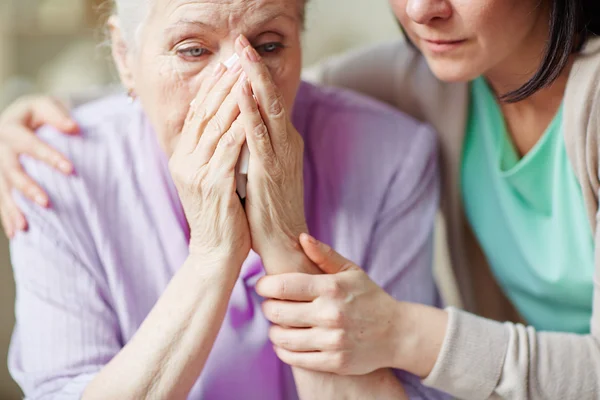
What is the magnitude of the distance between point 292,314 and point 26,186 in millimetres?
552

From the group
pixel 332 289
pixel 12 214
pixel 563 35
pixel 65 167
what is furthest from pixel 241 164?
pixel 563 35

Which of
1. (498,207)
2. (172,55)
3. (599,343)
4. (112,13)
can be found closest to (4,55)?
(112,13)

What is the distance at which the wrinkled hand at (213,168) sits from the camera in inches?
44.3

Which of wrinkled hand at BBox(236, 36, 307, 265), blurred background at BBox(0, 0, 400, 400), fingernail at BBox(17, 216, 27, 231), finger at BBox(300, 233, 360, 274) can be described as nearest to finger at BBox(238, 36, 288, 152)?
wrinkled hand at BBox(236, 36, 307, 265)

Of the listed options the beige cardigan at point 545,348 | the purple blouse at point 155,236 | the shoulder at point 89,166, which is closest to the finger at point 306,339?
the purple blouse at point 155,236

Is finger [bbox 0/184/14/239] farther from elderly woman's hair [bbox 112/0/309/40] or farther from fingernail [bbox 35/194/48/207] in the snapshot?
elderly woman's hair [bbox 112/0/309/40]

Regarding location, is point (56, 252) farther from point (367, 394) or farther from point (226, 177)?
point (367, 394)

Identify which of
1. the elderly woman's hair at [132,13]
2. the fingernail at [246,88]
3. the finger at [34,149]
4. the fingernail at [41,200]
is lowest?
the fingernail at [41,200]

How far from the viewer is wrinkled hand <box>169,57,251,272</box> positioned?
112cm

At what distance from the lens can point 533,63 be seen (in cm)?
128

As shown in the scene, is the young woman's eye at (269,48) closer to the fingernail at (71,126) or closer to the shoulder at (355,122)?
the shoulder at (355,122)

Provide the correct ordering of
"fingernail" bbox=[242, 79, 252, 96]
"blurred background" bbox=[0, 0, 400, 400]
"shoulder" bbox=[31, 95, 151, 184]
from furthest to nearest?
"blurred background" bbox=[0, 0, 400, 400] → "shoulder" bbox=[31, 95, 151, 184] → "fingernail" bbox=[242, 79, 252, 96]

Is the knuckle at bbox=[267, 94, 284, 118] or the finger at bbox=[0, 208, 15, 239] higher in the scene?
the knuckle at bbox=[267, 94, 284, 118]

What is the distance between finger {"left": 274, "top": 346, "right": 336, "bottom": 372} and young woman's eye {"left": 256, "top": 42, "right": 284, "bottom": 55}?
529 millimetres
